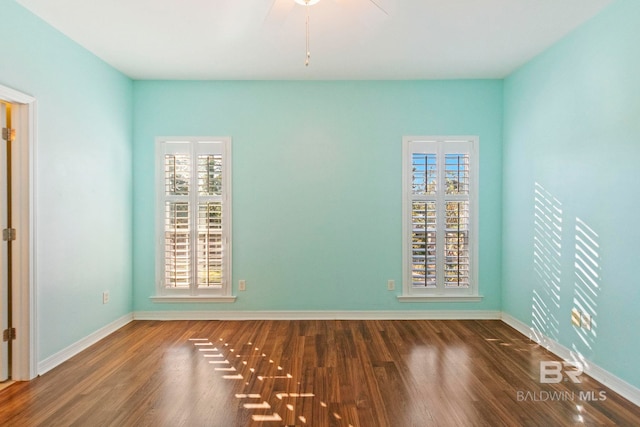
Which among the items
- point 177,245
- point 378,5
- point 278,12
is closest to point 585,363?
point 378,5

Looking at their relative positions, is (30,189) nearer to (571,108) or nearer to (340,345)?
(340,345)

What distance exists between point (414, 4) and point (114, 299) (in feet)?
13.6

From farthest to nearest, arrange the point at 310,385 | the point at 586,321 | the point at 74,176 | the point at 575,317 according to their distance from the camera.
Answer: the point at 74,176 → the point at 575,317 → the point at 586,321 → the point at 310,385

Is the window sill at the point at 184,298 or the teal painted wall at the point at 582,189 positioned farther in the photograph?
the window sill at the point at 184,298

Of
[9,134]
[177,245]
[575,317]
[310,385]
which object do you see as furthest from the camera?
[177,245]

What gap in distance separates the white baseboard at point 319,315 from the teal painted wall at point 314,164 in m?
0.07

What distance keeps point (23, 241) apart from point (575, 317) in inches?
180

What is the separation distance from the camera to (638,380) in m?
2.46

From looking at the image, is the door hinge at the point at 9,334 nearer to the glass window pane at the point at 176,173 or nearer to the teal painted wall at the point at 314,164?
the teal painted wall at the point at 314,164

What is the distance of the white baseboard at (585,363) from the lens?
2.52m

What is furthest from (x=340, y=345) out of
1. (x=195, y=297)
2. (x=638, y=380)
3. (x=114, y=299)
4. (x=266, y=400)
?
(x=114, y=299)

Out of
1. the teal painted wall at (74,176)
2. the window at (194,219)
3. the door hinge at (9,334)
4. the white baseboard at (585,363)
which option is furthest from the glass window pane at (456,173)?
the door hinge at (9,334)

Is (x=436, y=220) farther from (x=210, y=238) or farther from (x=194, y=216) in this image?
(x=194, y=216)

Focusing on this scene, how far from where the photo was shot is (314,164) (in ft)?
14.1
